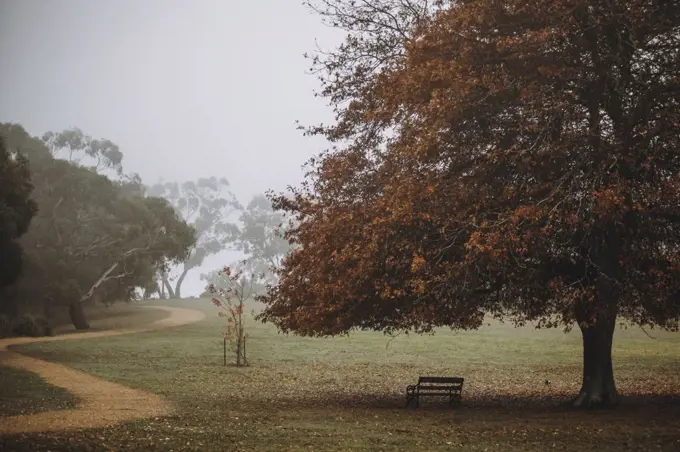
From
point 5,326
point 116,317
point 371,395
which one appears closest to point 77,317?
point 5,326

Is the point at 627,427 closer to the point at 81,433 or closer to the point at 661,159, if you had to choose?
the point at 661,159

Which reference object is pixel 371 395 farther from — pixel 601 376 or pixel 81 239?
pixel 81 239

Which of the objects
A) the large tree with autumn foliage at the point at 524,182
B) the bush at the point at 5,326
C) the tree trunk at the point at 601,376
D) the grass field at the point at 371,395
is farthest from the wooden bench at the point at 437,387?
the bush at the point at 5,326

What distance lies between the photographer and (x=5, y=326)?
51.3m

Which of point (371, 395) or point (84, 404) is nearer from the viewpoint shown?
point (84, 404)

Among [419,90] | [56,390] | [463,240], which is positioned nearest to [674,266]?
[463,240]

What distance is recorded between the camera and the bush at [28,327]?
51.5m

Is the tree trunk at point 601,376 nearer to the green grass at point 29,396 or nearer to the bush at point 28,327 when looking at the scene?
the green grass at point 29,396

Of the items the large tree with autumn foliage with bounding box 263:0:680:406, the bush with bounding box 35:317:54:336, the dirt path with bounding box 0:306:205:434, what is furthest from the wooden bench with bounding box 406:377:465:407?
the bush with bounding box 35:317:54:336

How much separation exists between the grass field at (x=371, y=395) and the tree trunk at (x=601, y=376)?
572 mm

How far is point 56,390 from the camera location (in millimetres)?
24141

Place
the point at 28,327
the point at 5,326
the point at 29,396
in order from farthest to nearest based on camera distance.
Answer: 1. the point at 28,327
2. the point at 5,326
3. the point at 29,396

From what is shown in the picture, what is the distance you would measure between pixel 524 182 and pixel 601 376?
5837 millimetres

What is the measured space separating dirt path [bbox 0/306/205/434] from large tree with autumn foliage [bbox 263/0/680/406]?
558 cm
